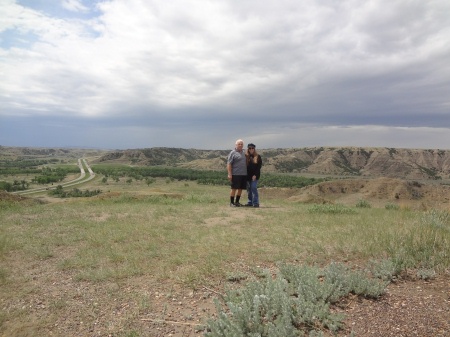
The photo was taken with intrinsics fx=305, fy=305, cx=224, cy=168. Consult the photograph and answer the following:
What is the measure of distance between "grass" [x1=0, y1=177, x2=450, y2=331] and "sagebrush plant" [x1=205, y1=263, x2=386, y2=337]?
2.34 feet

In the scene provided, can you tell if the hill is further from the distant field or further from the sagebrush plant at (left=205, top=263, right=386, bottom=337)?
the sagebrush plant at (left=205, top=263, right=386, bottom=337)

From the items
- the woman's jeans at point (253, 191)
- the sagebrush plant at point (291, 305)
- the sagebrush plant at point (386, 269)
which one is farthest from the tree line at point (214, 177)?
the sagebrush plant at point (291, 305)

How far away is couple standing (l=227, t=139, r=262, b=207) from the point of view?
10477 mm

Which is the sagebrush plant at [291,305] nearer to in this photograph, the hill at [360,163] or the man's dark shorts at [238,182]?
the man's dark shorts at [238,182]

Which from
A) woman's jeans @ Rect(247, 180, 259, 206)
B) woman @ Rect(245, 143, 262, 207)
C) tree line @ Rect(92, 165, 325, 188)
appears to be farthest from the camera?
tree line @ Rect(92, 165, 325, 188)

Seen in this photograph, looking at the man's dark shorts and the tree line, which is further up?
the man's dark shorts

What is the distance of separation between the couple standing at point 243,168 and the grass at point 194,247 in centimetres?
244

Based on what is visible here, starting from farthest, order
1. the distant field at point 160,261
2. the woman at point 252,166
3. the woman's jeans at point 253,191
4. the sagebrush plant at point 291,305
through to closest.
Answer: the woman's jeans at point 253,191 → the woman at point 252,166 → the distant field at point 160,261 → the sagebrush plant at point 291,305

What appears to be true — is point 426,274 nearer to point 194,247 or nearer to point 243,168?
point 194,247

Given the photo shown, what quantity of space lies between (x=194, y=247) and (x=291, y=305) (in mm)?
2745

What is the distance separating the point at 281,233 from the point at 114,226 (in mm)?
3927

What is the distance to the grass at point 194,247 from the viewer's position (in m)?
4.32

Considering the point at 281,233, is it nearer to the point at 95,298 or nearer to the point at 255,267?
the point at 255,267

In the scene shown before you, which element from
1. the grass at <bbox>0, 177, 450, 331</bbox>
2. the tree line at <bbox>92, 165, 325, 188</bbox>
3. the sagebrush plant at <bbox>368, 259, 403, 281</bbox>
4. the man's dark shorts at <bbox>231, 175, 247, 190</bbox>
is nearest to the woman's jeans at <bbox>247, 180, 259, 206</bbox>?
the man's dark shorts at <bbox>231, 175, 247, 190</bbox>
